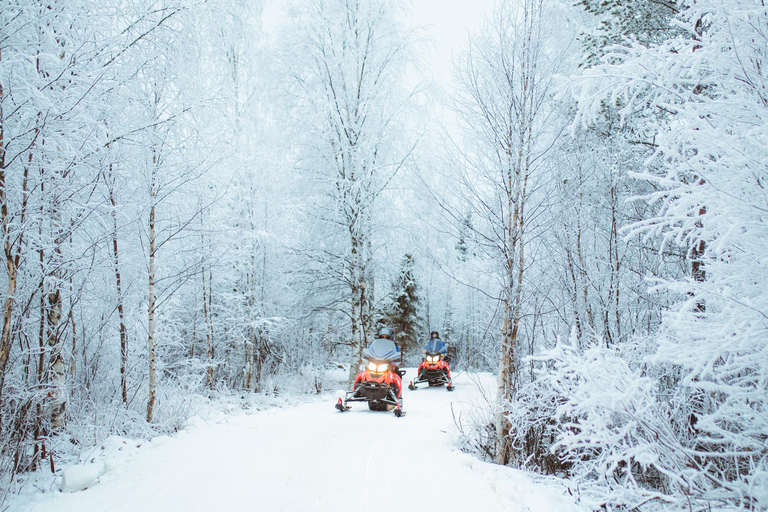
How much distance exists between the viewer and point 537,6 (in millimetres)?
4508

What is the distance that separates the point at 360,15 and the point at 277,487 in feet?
37.8

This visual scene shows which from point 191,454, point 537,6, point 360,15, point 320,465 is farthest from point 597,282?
point 360,15

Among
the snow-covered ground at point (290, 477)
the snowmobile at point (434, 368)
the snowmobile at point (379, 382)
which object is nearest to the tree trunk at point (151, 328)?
the snow-covered ground at point (290, 477)

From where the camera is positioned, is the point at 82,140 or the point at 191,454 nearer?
the point at 82,140

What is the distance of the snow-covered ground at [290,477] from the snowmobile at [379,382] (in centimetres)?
167

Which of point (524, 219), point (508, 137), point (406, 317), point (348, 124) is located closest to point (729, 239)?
point (524, 219)

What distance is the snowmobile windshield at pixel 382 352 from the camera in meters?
7.59

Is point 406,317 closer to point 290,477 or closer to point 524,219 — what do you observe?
point 524,219

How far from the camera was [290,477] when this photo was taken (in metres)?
3.71

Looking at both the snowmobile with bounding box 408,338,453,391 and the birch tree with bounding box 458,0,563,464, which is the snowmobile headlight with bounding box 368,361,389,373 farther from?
the snowmobile with bounding box 408,338,453,391

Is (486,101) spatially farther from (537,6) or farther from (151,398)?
(151,398)

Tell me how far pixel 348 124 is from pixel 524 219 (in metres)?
7.28

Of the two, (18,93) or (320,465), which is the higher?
(18,93)

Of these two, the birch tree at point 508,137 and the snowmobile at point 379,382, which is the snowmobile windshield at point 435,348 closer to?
the snowmobile at point 379,382
